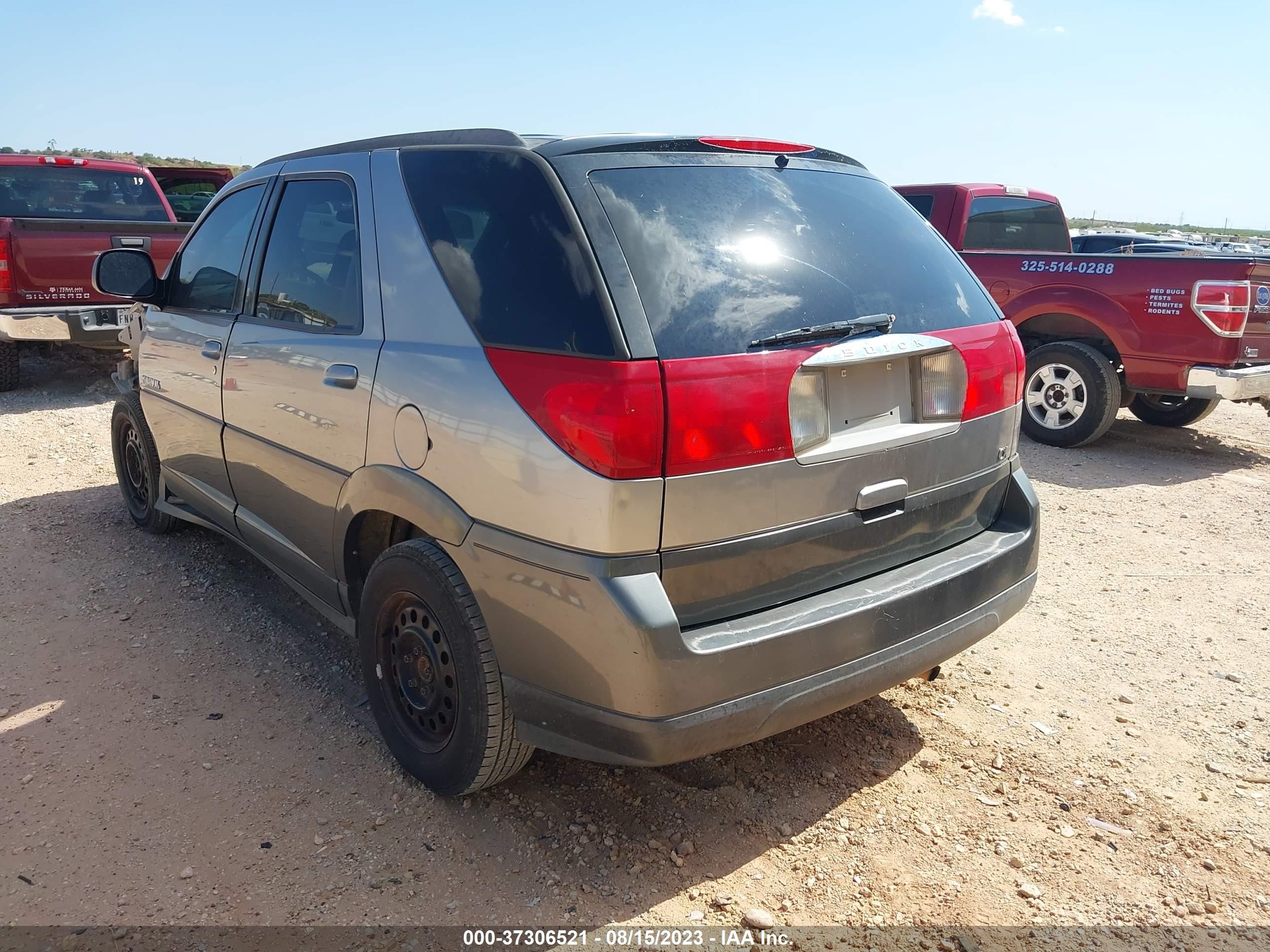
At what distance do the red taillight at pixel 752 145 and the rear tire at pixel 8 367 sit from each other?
7836mm

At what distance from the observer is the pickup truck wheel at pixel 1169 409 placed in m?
8.10

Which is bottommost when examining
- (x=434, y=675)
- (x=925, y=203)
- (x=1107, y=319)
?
(x=434, y=675)

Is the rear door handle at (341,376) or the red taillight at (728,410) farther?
the rear door handle at (341,376)

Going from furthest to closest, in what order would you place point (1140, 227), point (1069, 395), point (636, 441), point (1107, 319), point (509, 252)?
point (1140, 227) < point (1069, 395) < point (1107, 319) < point (509, 252) < point (636, 441)

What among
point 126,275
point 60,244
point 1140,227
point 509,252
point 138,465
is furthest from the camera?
point 1140,227

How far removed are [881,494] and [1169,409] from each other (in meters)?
7.05

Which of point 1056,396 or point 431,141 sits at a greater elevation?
point 431,141

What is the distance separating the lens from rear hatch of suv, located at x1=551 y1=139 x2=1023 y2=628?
2.24 metres

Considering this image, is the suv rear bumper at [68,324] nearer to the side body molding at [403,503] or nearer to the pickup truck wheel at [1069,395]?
the side body molding at [403,503]

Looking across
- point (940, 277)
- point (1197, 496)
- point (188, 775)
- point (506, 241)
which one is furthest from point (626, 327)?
point (1197, 496)

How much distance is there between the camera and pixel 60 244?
312 inches

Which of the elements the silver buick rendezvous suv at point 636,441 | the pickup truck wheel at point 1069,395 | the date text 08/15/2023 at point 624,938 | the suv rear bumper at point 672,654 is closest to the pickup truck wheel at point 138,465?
the silver buick rendezvous suv at point 636,441

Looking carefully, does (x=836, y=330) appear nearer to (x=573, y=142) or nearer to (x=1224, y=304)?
(x=573, y=142)

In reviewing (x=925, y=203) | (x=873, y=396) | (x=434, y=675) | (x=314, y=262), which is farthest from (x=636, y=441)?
(x=925, y=203)
